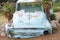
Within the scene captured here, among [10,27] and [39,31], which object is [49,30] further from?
[10,27]

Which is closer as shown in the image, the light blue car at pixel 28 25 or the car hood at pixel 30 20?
the light blue car at pixel 28 25

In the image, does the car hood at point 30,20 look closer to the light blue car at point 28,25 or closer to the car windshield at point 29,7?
the light blue car at point 28,25

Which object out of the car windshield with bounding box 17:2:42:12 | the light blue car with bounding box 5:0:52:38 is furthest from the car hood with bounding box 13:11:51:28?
the car windshield with bounding box 17:2:42:12

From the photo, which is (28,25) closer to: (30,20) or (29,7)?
(30,20)

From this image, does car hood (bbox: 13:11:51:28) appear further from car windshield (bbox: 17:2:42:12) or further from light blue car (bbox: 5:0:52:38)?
car windshield (bbox: 17:2:42:12)

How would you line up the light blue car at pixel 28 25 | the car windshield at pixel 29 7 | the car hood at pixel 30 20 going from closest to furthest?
1. the light blue car at pixel 28 25
2. the car hood at pixel 30 20
3. the car windshield at pixel 29 7

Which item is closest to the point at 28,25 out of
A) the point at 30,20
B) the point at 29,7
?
the point at 30,20

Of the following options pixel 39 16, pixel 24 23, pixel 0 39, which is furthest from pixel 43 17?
pixel 0 39

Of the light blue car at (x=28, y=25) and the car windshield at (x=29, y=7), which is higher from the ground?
the car windshield at (x=29, y=7)

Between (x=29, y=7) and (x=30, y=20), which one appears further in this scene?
(x=29, y=7)

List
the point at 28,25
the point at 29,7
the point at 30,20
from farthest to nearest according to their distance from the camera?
the point at 29,7 < the point at 30,20 < the point at 28,25

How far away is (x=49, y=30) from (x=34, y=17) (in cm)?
88

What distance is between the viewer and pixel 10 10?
600 inches

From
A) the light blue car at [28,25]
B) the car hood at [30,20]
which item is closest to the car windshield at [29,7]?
the light blue car at [28,25]
